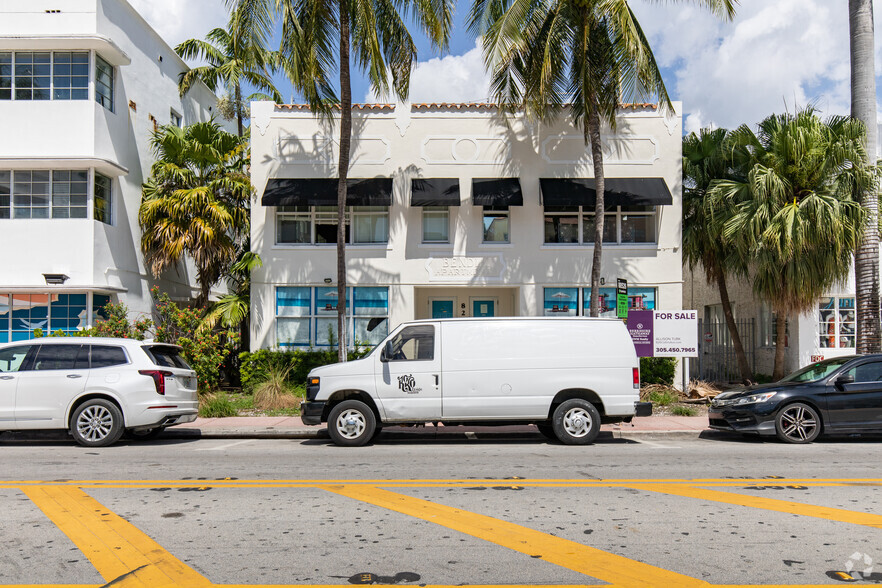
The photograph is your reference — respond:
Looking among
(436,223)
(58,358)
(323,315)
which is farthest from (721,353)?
(58,358)

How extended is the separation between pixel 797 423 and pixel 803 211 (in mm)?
6083

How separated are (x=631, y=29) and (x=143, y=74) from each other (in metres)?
13.8

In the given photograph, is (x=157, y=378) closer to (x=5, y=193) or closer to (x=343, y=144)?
(x=343, y=144)

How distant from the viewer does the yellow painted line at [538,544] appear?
4695 mm

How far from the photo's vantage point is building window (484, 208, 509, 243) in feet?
59.3

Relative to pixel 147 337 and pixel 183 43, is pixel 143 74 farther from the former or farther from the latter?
pixel 147 337

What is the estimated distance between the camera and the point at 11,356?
1095cm

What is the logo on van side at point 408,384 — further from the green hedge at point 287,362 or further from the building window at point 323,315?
the building window at point 323,315

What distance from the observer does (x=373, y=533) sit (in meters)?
5.73

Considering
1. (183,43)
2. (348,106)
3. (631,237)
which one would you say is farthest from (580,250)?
(183,43)

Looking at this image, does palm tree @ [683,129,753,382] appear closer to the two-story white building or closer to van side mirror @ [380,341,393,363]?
the two-story white building

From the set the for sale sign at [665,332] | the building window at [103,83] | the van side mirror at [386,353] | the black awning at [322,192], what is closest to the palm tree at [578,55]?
the for sale sign at [665,332]

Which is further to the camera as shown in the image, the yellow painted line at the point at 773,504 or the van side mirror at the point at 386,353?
the van side mirror at the point at 386,353

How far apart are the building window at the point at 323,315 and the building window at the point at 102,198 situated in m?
4.79
